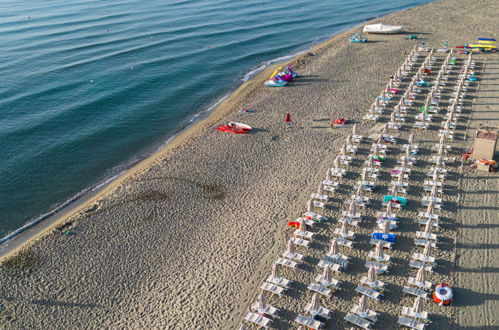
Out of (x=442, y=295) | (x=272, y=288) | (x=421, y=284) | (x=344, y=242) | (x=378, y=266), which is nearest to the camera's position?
(x=442, y=295)

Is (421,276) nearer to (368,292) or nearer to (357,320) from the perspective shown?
(368,292)

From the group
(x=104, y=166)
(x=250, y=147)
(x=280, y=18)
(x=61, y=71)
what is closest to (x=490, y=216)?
(x=250, y=147)

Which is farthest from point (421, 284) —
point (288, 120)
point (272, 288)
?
point (288, 120)

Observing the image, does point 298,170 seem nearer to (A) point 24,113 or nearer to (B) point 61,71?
(A) point 24,113

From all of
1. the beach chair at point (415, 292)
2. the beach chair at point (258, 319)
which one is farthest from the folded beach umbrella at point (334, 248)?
the beach chair at point (258, 319)

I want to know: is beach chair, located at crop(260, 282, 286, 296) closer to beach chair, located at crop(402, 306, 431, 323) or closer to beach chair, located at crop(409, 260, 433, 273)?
beach chair, located at crop(402, 306, 431, 323)

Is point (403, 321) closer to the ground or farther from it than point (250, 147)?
closer to the ground

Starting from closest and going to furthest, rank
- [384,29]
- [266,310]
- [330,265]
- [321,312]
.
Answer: [321,312] < [266,310] < [330,265] < [384,29]
